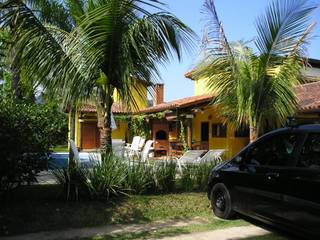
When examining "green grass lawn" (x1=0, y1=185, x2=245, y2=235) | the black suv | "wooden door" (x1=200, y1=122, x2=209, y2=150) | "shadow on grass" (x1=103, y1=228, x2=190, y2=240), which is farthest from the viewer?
"wooden door" (x1=200, y1=122, x2=209, y2=150)

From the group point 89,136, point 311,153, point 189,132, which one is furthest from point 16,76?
point 89,136

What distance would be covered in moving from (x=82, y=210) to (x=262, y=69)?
16.6ft

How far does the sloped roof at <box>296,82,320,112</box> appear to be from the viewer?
49.3 ft

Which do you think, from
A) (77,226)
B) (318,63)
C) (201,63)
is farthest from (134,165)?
(318,63)

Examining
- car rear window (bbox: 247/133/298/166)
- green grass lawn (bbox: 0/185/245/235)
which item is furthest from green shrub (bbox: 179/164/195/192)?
car rear window (bbox: 247/133/298/166)

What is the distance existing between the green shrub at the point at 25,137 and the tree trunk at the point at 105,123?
90 cm

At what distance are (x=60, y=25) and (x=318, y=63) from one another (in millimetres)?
22178

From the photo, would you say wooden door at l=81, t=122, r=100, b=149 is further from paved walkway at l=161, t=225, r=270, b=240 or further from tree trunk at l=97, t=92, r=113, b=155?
paved walkway at l=161, t=225, r=270, b=240

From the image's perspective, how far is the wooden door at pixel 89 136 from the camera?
106 ft

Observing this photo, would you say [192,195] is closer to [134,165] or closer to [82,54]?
[134,165]

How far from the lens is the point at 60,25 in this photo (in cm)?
990

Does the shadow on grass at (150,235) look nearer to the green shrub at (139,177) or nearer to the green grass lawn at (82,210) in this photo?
the green grass lawn at (82,210)

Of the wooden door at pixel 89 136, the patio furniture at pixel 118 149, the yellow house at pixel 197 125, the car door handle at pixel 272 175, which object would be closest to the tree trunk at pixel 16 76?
the patio furniture at pixel 118 149

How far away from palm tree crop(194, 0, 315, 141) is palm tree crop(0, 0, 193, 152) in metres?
1.49
